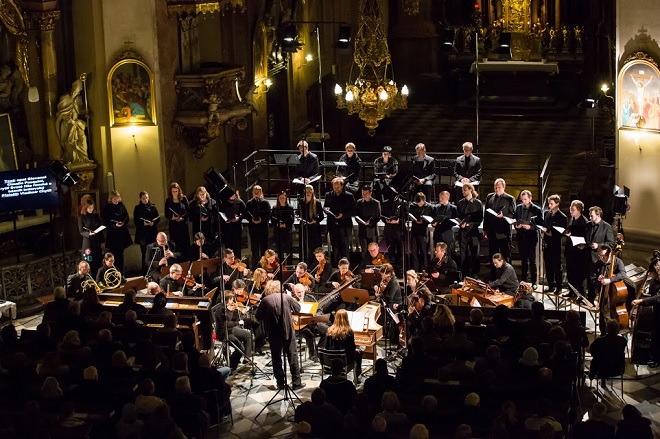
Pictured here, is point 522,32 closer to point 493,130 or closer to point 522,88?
point 522,88

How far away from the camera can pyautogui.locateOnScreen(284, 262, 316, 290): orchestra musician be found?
17344 millimetres

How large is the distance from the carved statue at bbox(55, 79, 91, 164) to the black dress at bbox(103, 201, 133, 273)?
4.11ft

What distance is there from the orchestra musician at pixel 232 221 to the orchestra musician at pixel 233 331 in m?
3.28

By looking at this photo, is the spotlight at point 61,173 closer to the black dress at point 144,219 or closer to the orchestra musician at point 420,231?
the black dress at point 144,219

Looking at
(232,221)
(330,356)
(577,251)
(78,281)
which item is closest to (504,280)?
(577,251)

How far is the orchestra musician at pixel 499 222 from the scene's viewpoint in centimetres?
1908

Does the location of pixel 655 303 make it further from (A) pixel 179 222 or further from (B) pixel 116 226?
(B) pixel 116 226

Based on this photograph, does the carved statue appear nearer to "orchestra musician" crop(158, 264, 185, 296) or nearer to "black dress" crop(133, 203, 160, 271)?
"black dress" crop(133, 203, 160, 271)

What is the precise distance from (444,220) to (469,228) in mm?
407

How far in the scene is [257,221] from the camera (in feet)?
65.7

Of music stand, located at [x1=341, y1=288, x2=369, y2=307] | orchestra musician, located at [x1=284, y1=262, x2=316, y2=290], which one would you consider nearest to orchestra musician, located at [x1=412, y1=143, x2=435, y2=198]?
orchestra musician, located at [x1=284, y1=262, x2=316, y2=290]

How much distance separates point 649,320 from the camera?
1596cm

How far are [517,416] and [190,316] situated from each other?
16.7 feet

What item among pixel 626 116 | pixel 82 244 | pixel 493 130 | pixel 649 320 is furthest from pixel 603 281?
pixel 493 130
